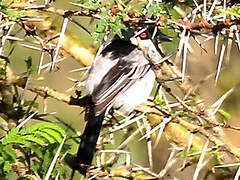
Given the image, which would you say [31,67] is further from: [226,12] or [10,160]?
[226,12]

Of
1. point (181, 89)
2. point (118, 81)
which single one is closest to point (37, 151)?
point (181, 89)

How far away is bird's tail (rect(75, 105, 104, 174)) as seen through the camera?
2.83 metres

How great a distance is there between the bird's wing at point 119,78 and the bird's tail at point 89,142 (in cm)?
22

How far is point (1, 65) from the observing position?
299cm

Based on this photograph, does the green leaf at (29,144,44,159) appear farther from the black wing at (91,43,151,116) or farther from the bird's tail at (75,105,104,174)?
the black wing at (91,43,151,116)

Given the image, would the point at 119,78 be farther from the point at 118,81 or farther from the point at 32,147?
the point at 32,147

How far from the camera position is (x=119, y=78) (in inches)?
166

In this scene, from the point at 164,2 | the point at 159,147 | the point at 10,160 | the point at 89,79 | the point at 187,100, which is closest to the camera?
the point at 10,160

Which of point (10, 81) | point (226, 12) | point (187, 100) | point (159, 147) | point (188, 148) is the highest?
point (226, 12)

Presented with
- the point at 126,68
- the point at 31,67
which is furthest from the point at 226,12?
the point at 126,68

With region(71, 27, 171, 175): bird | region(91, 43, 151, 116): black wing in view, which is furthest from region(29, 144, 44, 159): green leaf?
region(91, 43, 151, 116): black wing

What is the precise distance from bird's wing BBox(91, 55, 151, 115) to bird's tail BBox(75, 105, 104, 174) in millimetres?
223

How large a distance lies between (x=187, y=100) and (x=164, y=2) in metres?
0.81

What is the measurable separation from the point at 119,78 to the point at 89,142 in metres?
0.96
